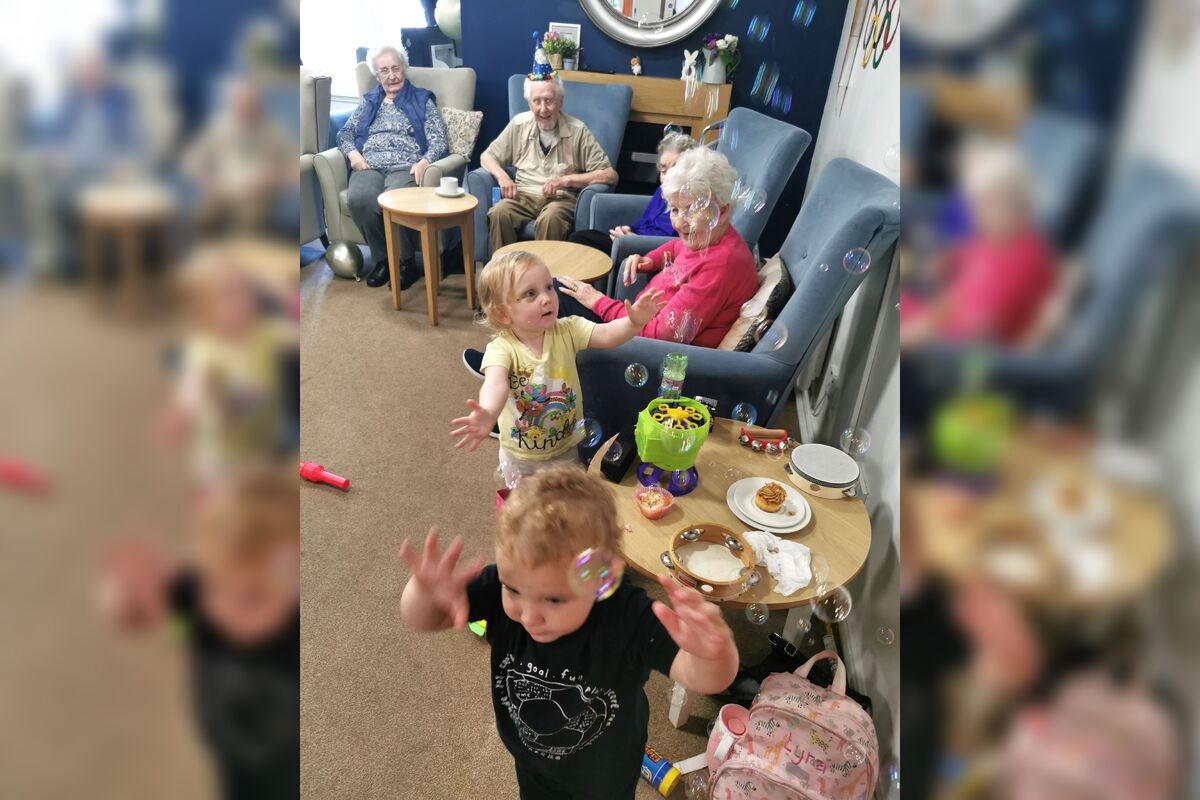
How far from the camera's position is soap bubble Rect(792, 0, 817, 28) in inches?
159

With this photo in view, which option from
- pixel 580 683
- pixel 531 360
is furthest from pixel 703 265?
pixel 580 683

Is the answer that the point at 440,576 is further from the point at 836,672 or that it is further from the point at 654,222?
the point at 654,222

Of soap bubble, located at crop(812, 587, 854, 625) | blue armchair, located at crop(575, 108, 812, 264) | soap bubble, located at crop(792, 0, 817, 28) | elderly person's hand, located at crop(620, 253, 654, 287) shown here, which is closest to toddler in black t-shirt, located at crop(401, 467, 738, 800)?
soap bubble, located at crop(812, 587, 854, 625)

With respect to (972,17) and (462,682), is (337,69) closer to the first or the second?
(462,682)

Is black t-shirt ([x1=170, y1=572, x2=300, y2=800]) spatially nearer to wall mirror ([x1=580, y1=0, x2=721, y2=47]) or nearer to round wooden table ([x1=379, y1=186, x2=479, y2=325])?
round wooden table ([x1=379, y1=186, x2=479, y2=325])

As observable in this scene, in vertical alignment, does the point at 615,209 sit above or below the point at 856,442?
above

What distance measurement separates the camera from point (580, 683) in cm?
113

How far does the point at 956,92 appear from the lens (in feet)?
0.44

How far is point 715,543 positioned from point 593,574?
23.2 inches

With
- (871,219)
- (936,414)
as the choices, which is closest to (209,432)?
(936,414)

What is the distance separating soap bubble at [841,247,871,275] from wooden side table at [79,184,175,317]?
6.89 feet

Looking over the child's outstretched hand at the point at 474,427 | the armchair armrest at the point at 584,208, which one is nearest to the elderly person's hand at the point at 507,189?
the armchair armrest at the point at 584,208

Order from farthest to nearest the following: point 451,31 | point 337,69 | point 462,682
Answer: point 337,69 < point 451,31 < point 462,682

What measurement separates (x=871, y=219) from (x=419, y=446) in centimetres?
182
